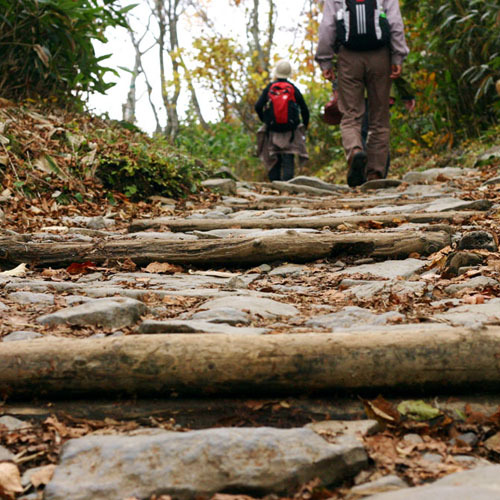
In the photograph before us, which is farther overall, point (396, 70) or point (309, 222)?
point (396, 70)

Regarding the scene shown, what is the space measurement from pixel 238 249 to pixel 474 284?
50.1 inches

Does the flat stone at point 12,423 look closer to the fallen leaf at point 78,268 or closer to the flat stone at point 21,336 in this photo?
the flat stone at point 21,336

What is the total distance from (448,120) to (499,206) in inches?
297

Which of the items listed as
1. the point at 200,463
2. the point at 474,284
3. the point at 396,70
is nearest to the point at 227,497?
the point at 200,463

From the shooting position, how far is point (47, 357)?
177cm

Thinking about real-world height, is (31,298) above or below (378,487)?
above

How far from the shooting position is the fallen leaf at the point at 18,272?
3234 mm

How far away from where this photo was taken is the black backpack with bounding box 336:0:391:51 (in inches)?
272

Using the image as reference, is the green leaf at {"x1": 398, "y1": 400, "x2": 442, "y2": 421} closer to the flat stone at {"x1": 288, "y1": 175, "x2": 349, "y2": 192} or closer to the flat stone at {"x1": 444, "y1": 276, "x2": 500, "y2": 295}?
the flat stone at {"x1": 444, "y1": 276, "x2": 500, "y2": 295}

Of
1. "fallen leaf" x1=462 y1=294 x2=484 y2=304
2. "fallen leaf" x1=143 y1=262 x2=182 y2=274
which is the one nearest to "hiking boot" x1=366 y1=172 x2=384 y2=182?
"fallen leaf" x1=143 y1=262 x2=182 y2=274

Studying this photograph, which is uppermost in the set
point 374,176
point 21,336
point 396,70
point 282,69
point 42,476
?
point 282,69

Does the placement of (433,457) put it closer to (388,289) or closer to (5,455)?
(5,455)

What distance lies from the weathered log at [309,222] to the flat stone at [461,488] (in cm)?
307

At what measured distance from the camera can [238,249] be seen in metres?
3.46
